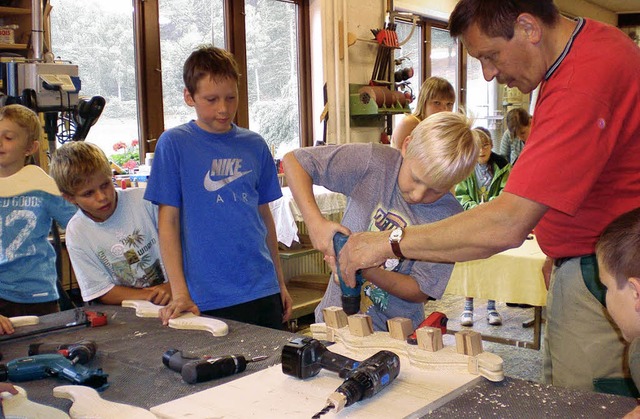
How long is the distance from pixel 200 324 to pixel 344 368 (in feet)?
1.98

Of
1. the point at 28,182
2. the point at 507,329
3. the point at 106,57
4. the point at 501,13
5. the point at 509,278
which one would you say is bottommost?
the point at 507,329

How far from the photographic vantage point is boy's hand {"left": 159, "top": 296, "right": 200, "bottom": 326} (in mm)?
1952

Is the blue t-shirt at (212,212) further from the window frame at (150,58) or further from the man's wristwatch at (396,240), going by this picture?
the window frame at (150,58)

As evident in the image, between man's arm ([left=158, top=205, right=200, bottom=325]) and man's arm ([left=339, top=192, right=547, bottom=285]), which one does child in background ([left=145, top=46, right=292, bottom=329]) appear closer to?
man's arm ([left=158, top=205, right=200, bottom=325])

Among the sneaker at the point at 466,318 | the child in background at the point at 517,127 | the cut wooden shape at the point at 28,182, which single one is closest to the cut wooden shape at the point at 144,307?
the cut wooden shape at the point at 28,182

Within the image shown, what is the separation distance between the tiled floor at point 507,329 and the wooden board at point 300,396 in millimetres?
2321

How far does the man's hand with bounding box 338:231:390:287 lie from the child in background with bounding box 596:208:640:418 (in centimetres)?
52

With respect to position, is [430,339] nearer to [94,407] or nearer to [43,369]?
[94,407]

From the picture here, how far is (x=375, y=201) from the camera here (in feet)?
6.32

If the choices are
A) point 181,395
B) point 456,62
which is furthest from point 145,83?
point 456,62

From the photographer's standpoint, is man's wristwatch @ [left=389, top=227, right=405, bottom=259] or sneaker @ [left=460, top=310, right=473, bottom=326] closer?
man's wristwatch @ [left=389, top=227, right=405, bottom=259]

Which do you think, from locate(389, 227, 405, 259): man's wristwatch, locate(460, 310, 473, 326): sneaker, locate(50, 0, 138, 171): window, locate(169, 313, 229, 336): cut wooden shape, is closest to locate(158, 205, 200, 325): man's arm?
locate(169, 313, 229, 336): cut wooden shape

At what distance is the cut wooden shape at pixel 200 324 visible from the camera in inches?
70.9

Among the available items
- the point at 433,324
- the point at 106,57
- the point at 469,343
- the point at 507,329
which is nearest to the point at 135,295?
the point at 433,324
